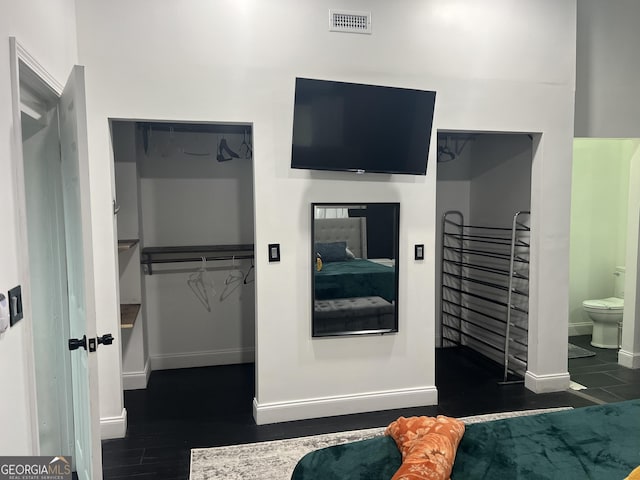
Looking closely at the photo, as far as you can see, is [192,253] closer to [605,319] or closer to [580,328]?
[605,319]

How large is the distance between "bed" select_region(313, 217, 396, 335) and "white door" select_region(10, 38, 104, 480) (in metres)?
1.52

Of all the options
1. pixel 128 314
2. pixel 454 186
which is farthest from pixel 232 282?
pixel 454 186

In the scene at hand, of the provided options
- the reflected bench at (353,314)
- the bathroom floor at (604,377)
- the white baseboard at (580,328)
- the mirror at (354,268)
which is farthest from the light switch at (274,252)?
the white baseboard at (580,328)

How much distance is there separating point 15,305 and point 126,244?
183cm

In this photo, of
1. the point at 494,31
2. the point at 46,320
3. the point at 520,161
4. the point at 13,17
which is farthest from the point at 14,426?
the point at 520,161

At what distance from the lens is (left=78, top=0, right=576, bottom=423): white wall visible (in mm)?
2867

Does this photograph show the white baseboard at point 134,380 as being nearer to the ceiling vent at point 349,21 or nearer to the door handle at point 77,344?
the door handle at point 77,344

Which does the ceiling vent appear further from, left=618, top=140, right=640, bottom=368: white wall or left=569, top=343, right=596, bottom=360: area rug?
left=569, top=343, right=596, bottom=360: area rug

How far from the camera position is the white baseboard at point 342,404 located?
3.16 metres

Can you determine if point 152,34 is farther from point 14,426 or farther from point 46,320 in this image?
point 14,426

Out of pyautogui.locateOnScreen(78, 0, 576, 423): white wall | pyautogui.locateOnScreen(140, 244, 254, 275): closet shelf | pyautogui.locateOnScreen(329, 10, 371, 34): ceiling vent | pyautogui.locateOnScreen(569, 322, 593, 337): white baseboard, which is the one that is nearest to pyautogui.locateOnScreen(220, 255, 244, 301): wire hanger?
pyautogui.locateOnScreen(140, 244, 254, 275): closet shelf

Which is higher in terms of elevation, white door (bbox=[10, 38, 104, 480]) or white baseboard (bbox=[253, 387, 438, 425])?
white door (bbox=[10, 38, 104, 480])

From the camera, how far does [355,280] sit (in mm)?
3293

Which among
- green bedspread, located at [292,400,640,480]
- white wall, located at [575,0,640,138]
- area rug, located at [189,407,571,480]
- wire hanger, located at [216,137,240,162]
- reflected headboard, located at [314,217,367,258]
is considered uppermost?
white wall, located at [575,0,640,138]
